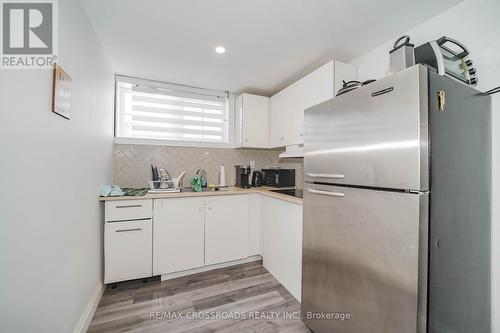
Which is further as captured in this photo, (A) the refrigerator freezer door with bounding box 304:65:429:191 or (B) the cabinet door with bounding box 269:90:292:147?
(B) the cabinet door with bounding box 269:90:292:147

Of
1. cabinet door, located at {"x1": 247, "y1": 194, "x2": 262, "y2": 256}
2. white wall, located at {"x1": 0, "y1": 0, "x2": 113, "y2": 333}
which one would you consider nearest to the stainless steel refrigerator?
cabinet door, located at {"x1": 247, "y1": 194, "x2": 262, "y2": 256}

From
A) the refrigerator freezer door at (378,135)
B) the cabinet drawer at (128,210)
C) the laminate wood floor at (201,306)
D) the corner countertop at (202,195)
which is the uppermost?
the refrigerator freezer door at (378,135)

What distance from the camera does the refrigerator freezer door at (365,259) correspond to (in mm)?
855

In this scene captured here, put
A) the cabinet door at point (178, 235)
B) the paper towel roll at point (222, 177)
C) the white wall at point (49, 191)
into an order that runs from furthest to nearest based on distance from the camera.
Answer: the paper towel roll at point (222, 177)
the cabinet door at point (178, 235)
the white wall at point (49, 191)

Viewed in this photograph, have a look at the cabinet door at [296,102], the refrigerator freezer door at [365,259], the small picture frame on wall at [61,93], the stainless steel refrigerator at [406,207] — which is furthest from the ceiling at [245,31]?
the refrigerator freezer door at [365,259]

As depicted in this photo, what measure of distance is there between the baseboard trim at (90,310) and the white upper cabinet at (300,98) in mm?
2314

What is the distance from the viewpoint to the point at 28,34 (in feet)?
3.05

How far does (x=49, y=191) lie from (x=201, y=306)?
→ 1.42m

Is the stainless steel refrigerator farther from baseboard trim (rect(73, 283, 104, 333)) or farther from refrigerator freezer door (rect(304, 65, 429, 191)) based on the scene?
baseboard trim (rect(73, 283, 104, 333))

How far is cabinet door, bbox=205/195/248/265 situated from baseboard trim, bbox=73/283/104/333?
0.97 m

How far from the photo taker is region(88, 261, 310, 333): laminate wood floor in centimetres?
148

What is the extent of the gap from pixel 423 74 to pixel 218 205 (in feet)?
6.55

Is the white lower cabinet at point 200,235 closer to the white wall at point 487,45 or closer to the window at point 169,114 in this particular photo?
the window at point 169,114

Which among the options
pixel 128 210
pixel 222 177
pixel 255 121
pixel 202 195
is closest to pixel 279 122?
pixel 255 121
